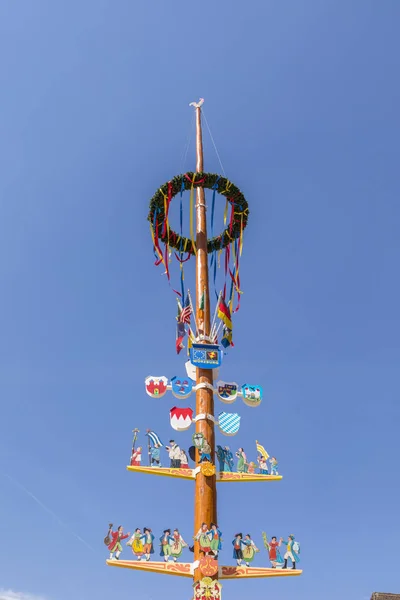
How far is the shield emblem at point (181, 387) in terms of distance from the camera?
55.7ft

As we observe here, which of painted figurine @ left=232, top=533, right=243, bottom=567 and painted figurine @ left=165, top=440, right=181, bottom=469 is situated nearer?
painted figurine @ left=232, top=533, right=243, bottom=567

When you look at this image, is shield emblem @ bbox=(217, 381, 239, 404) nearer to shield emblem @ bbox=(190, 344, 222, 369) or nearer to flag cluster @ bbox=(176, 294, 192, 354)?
shield emblem @ bbox=(190, 344, 222, 369)

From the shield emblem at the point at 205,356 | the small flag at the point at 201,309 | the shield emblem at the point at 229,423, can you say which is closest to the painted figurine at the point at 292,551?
the shield emblem at the point at 229,423

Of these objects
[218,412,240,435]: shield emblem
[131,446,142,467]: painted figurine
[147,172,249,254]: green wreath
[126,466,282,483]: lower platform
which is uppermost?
[147,172,249,254]: green wreath

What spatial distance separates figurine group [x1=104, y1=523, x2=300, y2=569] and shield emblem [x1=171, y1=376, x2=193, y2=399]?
3.92 meters

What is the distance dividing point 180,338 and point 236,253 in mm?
4651

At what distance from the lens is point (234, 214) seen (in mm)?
21219

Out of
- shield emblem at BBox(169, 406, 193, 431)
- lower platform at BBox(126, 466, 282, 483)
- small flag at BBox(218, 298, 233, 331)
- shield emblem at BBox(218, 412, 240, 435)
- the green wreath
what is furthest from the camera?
the green wreath

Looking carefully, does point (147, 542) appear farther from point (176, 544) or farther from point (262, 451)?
point (262, 451)

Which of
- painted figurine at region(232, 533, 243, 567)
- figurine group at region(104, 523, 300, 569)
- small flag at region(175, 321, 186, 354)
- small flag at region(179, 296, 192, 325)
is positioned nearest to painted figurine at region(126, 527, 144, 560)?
figurine group at region(104, 523, 300, 569)

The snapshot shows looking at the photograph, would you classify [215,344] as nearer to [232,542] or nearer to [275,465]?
[275,465]

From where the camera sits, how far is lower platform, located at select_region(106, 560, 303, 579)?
14.0 metres

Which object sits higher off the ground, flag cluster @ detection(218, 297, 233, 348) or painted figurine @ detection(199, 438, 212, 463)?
flag cluster @ detection(218, 297, 233, 348)

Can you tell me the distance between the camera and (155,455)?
52.0 ft
